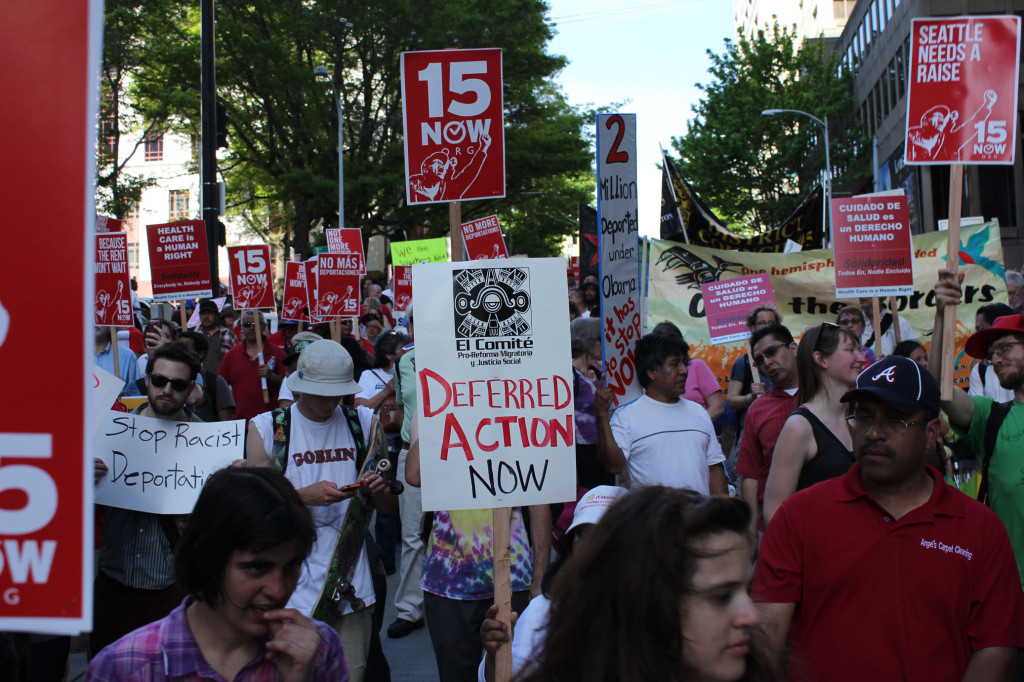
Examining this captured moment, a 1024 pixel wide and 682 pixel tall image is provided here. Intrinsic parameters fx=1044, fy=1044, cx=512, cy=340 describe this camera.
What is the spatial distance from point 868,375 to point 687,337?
8729 mm

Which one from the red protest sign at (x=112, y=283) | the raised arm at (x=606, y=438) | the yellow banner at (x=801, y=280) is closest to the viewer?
the raised arm at (x=606, y=438)

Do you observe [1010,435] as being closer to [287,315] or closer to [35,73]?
[35,73]

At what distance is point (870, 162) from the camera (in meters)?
50.1

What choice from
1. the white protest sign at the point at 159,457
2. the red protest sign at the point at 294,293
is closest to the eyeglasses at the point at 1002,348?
the white protest sign at the point at 159,457

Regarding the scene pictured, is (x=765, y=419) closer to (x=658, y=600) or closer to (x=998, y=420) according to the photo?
(x=998, y=420)

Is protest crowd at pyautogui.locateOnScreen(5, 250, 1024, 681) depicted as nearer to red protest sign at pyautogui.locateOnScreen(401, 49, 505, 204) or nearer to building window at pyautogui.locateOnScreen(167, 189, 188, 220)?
red protest sign at pyautogui.locateOnScreen(401, 49, 505, 204)

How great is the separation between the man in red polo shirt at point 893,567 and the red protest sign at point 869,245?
586cm

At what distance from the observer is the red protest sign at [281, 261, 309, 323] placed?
14.9 m

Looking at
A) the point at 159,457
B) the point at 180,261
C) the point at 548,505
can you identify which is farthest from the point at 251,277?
the point at 548,505

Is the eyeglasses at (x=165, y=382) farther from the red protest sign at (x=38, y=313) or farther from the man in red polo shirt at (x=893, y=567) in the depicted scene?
the red protest sign at (x=38, y=313)

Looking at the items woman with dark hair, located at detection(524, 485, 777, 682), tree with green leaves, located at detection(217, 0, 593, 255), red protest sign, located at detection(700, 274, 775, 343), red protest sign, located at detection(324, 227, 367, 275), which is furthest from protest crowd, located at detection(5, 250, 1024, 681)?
tree with green leaves, located at detection(217, 0, 593, 255)

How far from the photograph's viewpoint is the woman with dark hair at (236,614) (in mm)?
2428

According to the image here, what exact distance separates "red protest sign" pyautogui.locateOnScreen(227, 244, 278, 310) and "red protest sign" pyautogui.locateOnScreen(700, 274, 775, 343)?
6012 mm

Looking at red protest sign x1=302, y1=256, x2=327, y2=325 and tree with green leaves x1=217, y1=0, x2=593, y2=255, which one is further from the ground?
tree with green leaves x1=217, y1=0, x2=593, y2=255
